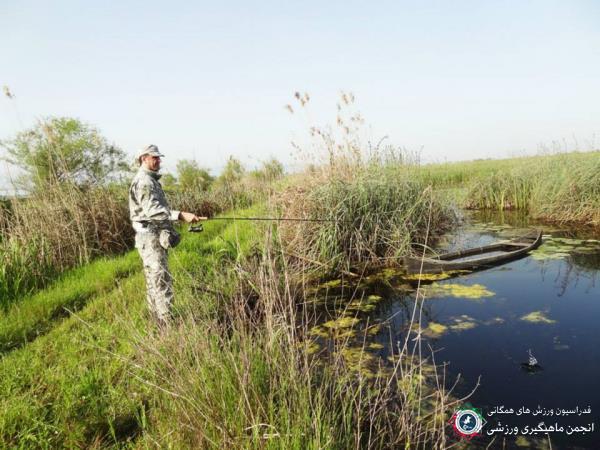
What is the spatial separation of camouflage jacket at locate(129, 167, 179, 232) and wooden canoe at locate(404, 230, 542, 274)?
384cm

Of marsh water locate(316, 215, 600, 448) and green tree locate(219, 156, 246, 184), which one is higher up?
green tree locate(219, 156, 246, 184)

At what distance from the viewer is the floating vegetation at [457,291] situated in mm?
5238

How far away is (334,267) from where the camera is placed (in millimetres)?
6441

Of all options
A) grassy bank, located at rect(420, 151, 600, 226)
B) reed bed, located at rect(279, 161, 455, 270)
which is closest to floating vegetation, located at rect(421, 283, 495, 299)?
reed bed, located at rect(279, 161, 455, 270)

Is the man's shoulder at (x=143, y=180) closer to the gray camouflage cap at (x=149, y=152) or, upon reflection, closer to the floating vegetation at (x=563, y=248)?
the gray camouflage cap at (x=149, y=152)

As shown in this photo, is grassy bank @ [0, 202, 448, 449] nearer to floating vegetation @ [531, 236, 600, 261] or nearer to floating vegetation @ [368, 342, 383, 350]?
floating vegetation @ [368, 342, 383, 350]

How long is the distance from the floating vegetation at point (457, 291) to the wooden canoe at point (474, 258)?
0.41 m

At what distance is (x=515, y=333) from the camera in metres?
4.10

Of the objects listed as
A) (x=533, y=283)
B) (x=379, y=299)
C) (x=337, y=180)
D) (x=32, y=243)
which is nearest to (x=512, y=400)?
(x=379, y=299)

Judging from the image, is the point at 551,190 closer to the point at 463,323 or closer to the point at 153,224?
the point at 463,323

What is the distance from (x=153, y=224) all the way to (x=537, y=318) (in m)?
5.00

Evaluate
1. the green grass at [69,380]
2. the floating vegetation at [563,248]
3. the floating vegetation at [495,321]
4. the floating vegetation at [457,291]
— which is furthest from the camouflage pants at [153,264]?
the floating vegetation at [563,248]

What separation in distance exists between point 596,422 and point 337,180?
5.16m

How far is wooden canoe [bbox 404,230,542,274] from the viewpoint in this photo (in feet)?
20.0
